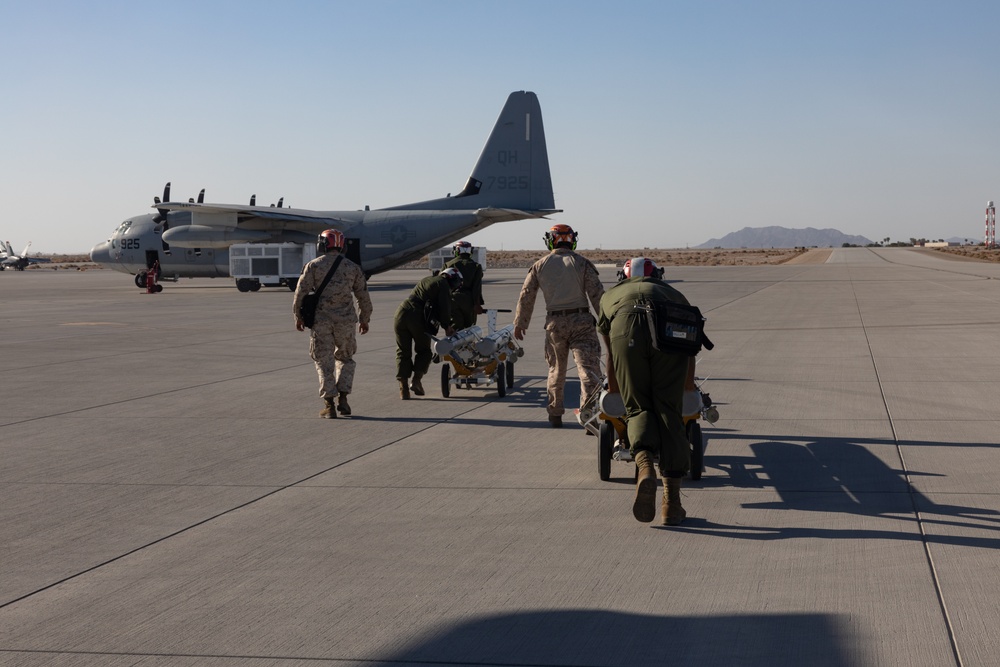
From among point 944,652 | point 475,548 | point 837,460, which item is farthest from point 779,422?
point 944,652

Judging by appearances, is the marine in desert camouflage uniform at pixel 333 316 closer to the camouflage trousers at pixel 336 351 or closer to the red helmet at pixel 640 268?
the camouflage trousers at pixel 336 351

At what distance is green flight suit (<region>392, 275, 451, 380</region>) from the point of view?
41.2ft

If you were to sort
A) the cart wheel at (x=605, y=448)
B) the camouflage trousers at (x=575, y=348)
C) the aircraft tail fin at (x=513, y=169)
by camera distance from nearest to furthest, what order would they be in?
the cart wheel at (x=605, y=448) → the camouflage trousers at (x=575, y=348) → the aircraft tail fin at (x=513, y=169)

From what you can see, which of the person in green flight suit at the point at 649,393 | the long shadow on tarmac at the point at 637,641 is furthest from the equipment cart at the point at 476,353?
the long shadow on tarmac at the point at 637,641

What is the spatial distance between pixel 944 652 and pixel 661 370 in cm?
282

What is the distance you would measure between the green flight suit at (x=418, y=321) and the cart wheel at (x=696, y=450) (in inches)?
207

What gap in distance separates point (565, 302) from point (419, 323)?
10.5 ft

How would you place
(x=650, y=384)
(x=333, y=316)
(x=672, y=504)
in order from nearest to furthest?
(x=672, y=504)
(x=650, y=384)
(x=333, y=316)

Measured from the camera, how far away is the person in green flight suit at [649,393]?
6594 millimetres

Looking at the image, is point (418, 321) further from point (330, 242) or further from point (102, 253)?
point (102, 253)

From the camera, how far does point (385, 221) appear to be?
4166cm

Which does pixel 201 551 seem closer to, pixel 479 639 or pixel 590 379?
pixel 479 639

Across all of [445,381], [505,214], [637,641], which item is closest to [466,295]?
[445,381]

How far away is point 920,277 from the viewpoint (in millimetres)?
46438
